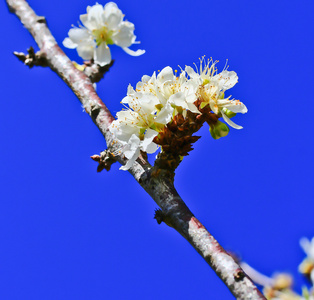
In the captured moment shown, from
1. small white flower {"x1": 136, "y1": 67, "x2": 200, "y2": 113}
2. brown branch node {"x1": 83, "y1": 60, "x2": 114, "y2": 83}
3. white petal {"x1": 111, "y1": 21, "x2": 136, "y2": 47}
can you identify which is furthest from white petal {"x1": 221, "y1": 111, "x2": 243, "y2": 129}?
white petal {"x1": 111, "y1": 21, "x2": 136, "y2": 47}

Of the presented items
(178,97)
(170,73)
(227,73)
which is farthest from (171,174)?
(227,73)

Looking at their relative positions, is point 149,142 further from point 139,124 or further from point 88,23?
point 88,23

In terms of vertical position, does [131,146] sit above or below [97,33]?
below

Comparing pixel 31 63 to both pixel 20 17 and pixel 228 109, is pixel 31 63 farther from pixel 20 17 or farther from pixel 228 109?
pixel 228 109

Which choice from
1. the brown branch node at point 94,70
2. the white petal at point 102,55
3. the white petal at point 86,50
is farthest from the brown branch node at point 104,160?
the white petal at point 86,50

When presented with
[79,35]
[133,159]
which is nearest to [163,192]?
[133,159]

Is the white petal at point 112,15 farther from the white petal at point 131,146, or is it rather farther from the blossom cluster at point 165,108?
the white petal at point 131,146
